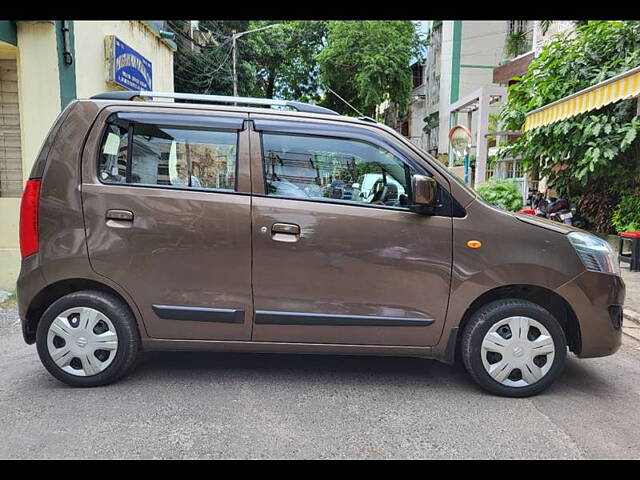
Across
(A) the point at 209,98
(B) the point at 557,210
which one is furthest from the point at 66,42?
(B) the point at 557,210

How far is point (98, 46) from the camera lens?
7797 millimetres

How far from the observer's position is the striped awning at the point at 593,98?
6.65 meters

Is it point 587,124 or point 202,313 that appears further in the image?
point 587,124

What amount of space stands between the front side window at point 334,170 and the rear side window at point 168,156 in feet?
1.06

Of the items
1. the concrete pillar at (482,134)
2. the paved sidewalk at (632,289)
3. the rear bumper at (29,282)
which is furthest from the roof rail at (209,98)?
the concrete pillar at (482,134)

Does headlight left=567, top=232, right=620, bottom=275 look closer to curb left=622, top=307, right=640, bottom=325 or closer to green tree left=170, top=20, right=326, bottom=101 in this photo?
curb left=622, top=307, right=640, bottom=325

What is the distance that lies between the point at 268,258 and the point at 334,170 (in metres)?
0.80

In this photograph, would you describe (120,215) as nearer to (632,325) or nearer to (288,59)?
(632,325)

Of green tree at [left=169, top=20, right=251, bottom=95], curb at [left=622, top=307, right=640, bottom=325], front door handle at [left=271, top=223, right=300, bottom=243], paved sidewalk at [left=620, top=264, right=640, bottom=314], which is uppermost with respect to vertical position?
green tree at [left=169, top=20, right=251, bottom=95]

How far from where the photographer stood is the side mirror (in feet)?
10.3

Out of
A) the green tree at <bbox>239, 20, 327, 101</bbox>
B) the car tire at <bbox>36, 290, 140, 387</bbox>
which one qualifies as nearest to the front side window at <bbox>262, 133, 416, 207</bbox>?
the car tire at <bbox>36, 290, 140, 387</bbox>

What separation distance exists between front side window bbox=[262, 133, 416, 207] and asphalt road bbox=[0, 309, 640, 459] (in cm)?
141

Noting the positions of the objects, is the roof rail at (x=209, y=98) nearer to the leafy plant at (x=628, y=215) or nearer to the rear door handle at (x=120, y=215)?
the rear door handle at (x=120, y=215)
